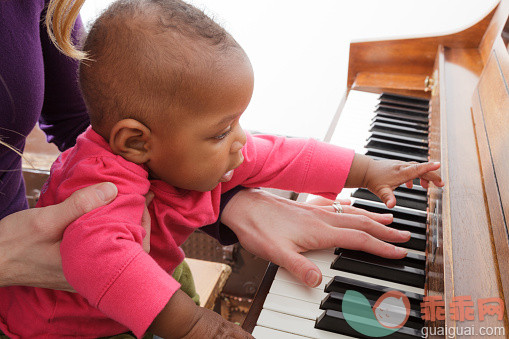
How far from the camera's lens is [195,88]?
2.77ft

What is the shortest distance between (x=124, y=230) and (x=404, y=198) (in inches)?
29.3

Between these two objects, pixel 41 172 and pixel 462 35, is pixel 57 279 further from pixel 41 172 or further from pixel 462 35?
pixel 462 35

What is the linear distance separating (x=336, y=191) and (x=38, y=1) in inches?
33.3

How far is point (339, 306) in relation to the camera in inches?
34.0

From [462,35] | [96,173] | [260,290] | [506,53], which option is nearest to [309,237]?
[260,290]

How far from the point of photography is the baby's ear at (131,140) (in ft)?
2.79

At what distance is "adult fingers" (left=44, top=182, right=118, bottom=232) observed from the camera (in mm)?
808

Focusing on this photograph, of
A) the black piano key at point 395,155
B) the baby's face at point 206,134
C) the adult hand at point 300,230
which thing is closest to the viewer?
the baby's face at point 206,134

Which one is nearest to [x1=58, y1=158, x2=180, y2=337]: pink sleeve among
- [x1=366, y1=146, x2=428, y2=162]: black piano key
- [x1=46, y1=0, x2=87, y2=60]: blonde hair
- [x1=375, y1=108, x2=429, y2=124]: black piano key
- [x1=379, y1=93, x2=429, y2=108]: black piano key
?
[x1=46, y1=0, x2=87, y2=60]: blonde hair

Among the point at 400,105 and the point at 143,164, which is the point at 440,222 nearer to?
the point at 143,164

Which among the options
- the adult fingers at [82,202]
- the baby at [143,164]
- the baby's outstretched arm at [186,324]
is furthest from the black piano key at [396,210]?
the adult fingers at [82,202]

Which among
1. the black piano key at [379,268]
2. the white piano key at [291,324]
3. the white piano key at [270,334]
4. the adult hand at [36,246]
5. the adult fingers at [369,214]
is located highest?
the adult fingers at [369,214]

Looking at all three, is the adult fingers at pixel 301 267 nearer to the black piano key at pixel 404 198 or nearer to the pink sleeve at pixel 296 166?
the pink sleeve at pixel 296 166

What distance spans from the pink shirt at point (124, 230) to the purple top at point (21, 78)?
13 cm
